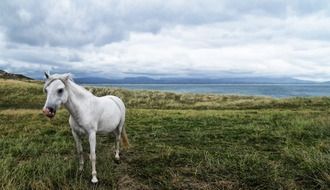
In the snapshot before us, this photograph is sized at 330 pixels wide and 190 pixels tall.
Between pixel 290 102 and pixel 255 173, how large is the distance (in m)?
28.0

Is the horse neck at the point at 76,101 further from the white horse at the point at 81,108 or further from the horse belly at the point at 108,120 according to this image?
the horse belly at the point at 108,120

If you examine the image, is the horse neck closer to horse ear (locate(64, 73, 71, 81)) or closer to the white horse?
the white horse

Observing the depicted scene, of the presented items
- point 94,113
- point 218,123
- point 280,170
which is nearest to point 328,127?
point 218,123

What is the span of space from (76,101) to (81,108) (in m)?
0.19

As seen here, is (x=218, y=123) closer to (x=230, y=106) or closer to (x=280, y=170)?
(x=280, y=170)

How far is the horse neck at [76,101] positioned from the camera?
6.77 metres

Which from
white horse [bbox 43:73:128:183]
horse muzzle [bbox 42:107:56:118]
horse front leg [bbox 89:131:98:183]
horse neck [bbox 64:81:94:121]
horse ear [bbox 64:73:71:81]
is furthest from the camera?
horse front leg [bbox 89:131:98:183]

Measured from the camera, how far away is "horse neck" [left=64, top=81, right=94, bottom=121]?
6.77m

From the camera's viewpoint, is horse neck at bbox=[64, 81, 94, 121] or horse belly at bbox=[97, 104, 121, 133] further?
horse belly at bbox=[97, 104, 121, 133]

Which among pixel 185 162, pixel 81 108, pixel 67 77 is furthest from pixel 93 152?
pixel 185 162

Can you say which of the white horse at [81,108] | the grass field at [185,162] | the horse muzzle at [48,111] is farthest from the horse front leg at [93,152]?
the horse muzzle at [48,111]

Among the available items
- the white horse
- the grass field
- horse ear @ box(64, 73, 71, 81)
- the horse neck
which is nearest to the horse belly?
the white horse

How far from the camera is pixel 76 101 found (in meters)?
6.89

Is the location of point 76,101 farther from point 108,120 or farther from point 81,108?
point 108,120
